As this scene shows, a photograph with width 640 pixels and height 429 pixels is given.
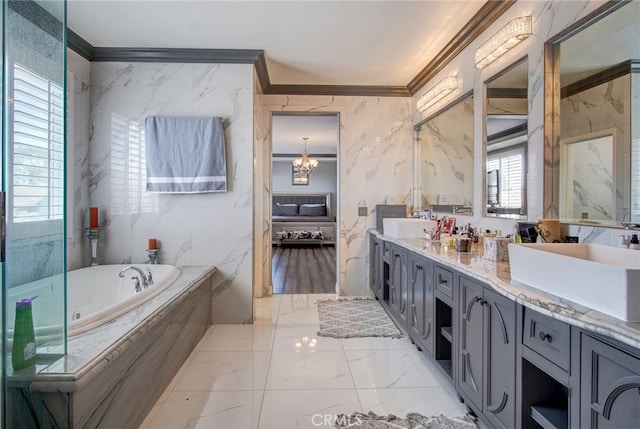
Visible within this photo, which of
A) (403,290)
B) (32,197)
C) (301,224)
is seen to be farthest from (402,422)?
(301,224)

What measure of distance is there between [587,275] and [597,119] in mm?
906

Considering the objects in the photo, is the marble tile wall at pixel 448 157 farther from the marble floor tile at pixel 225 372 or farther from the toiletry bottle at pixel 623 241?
the marble floor tile at pixel 225 372

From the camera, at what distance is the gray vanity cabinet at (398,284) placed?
2717mm

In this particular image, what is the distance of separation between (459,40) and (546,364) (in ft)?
8.25

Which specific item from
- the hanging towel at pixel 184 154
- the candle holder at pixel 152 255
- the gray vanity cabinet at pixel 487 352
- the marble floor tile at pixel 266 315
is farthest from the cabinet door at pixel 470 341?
the candle holder at pixel 152 255

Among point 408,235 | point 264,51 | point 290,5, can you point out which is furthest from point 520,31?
point 264,51

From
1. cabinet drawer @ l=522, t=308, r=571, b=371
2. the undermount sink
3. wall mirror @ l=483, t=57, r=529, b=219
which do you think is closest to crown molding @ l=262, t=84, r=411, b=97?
wall mirror @ l=483, t=57, r=529, b=219

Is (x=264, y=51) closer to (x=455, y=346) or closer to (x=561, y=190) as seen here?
(x=561, y=190)

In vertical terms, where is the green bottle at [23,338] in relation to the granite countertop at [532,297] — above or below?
below

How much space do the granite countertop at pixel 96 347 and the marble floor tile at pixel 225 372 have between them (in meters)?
0.51

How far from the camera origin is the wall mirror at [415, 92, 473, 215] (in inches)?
108

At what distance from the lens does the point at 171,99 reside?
3.11 meters

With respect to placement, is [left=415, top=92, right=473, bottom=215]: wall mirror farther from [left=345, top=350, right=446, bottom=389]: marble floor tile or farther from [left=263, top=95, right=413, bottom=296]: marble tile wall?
[left=345, top=350, right=446, bottom=389]: marble floor tile

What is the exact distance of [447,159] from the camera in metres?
3.14
